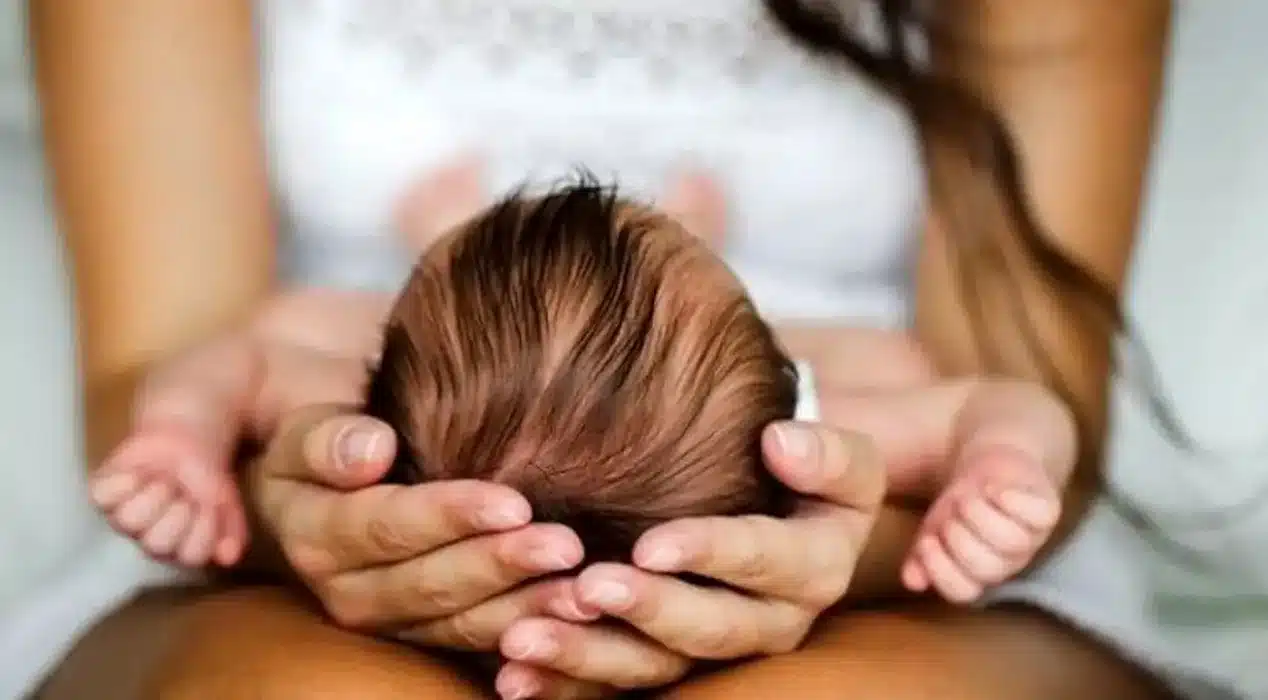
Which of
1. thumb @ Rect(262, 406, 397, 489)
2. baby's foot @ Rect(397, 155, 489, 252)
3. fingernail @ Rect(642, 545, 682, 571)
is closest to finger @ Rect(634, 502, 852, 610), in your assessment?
fingernail @ Rect(642, 545, 682, 571)

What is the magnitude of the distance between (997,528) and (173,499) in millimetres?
366

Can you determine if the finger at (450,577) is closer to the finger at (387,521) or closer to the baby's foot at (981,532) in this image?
the finger at (387,521)

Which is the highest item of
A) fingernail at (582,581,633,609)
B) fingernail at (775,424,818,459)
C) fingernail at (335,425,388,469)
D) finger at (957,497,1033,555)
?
fingernail at (775,424,818,459)

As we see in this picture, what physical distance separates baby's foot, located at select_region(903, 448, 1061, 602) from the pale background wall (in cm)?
24

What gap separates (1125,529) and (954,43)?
0.97 feet

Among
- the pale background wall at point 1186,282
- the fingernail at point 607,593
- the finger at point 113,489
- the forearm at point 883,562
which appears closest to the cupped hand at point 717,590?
the fingernail at point 607,593

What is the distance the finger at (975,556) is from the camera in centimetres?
64

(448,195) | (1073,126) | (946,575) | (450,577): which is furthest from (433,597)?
(1073,126)

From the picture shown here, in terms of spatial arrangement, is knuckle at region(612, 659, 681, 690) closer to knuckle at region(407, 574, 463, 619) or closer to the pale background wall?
knuckle at region(407, 574, 463, 619)

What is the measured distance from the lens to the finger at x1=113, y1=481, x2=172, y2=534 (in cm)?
65

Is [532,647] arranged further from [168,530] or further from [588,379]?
[168,530]

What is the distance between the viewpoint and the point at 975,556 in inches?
25.1

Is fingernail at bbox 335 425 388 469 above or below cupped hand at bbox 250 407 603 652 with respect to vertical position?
above

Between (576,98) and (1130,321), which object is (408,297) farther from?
(1130,321)
